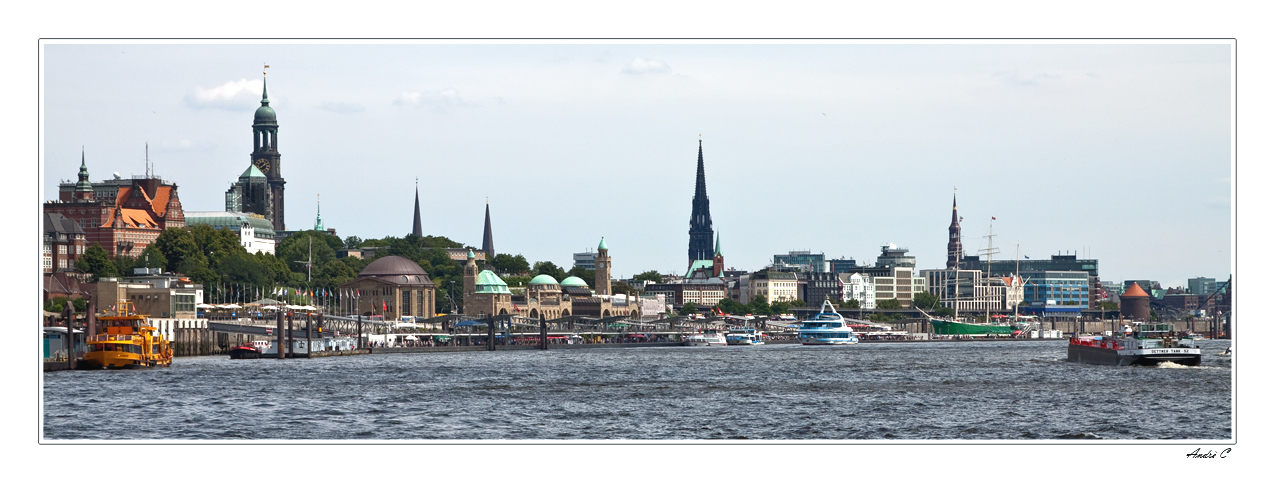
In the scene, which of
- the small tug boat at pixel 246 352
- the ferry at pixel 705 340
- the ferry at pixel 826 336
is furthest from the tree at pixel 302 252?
Result: the small tug boat at pixel 246 352

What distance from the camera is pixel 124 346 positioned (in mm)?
68125

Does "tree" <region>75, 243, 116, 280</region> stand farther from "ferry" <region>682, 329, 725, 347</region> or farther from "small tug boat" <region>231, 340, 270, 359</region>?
"ferry" <region>682, 329, 725, 347</region>

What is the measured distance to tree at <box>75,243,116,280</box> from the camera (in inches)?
5212

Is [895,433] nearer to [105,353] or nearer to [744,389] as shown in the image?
[744,389]

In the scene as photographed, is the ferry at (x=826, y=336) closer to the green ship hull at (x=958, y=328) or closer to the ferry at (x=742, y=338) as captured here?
the ferry at (x=742, y=338)

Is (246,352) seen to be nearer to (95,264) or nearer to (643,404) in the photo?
(95,264)

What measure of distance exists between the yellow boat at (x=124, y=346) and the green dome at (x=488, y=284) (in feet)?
400

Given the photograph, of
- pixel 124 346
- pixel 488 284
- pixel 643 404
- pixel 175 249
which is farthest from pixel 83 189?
pixel 643 404

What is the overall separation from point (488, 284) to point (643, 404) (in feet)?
488

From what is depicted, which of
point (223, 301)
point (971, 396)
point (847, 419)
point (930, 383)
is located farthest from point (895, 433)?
point (223, 301)

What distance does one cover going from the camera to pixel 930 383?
5966 centimetres

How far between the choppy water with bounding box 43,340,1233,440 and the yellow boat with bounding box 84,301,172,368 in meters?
1.72

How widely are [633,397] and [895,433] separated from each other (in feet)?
47.2
